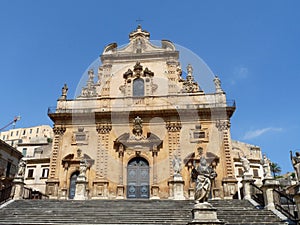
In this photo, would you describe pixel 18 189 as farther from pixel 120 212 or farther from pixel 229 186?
pixel 229 186

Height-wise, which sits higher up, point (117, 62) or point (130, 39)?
point (130, 39)

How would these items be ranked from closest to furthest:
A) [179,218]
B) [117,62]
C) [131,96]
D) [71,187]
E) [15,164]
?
[179,218]
[71,187]
[131,96]
[117,62]
[15,164]

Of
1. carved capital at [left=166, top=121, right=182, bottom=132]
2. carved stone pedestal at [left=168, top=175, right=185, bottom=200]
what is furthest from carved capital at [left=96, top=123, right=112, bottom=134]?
carved stone pedestal at [left=168, top=175, right=185, bottom=200]

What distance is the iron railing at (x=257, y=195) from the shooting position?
14133 millimetres

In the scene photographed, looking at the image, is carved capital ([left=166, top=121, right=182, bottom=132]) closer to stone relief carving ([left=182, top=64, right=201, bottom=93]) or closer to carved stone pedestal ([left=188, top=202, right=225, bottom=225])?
stone relief carving ([left=182, top=64, right=201, bottom=93])

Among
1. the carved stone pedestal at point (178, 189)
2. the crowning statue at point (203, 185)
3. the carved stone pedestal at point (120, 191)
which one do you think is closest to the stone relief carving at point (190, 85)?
the carved stone pedestal at point (178, 189)

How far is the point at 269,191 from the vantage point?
43.2ft

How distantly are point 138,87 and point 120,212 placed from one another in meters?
12.7

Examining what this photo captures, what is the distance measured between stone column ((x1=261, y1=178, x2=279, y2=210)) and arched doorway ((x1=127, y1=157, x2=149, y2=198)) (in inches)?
337

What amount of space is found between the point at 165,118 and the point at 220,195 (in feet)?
21.6

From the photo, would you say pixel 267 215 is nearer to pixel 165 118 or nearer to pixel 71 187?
pixel 165 118

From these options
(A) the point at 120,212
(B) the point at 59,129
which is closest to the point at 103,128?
(B) the point at 59,129

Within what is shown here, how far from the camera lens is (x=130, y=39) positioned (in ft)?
89.7

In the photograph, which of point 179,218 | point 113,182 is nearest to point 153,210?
point 179,218
